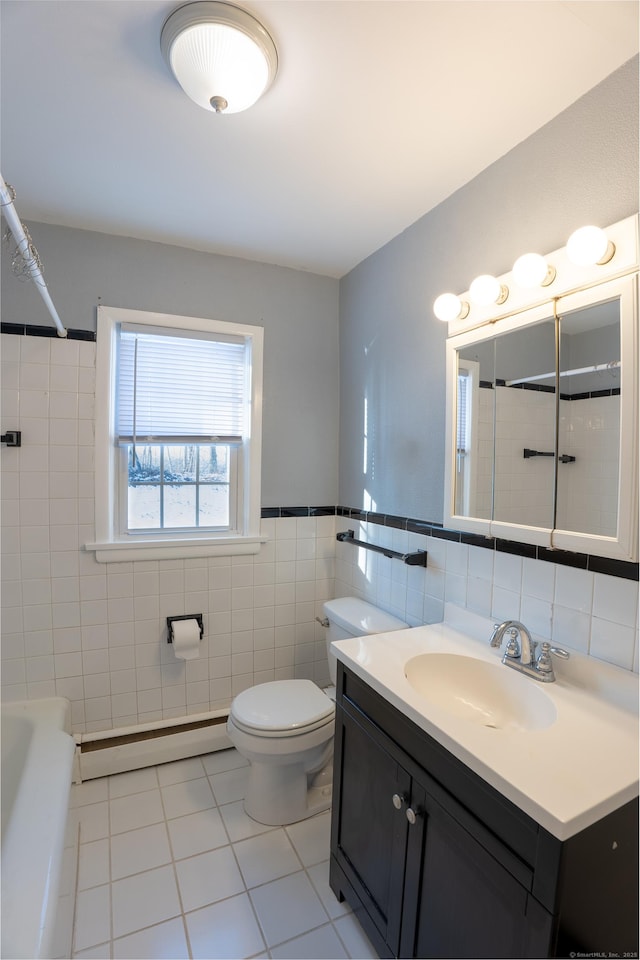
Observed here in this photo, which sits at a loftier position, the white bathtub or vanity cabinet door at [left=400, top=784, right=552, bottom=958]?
vanity cabinet door at [left=400, top=784, right=552, bottom=958]

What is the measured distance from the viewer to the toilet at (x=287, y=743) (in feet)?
5.72

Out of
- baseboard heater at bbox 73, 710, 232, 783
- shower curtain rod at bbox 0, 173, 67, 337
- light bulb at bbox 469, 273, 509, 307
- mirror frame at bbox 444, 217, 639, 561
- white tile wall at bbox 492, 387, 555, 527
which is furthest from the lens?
baseboard heater at bbox 73, 710, 232, 783

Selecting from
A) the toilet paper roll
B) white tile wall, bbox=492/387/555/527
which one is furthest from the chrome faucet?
the toilet paper roll

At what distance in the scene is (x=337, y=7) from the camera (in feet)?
3.36

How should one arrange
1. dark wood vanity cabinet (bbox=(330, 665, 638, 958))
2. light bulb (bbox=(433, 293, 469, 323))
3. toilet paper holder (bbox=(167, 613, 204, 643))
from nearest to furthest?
1. dark wood vanity cabinet (bbox=(330, 665, 638, 958))
2. light bulb (bbox=(433, 293, 469, 323))
3. toilet paper holder (bbox=(167, 613, 204, 643))

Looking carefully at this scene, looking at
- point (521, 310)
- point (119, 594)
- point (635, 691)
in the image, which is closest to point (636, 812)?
point (635, 691)

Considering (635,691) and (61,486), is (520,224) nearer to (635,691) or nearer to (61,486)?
(635,691)

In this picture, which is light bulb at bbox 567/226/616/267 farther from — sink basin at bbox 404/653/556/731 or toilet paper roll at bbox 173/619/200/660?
toilet paper roll at bbox 173/619/200/660

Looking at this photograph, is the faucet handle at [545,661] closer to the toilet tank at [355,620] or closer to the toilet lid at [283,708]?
the toilet tank at [355,620]

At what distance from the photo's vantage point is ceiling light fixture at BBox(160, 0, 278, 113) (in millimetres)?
1031

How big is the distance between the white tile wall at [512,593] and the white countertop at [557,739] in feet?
0.26

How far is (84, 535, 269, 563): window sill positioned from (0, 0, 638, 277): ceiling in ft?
4.77

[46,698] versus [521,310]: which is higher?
[521,310]

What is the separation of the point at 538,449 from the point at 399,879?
1.25m
